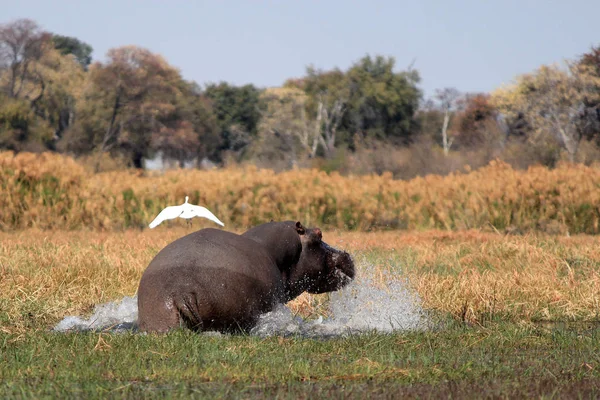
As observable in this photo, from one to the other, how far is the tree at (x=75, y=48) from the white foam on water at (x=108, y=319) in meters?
81.0

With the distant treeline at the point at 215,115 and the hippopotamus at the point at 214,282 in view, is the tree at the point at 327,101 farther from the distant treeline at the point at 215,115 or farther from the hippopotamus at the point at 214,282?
the hippopotamus at the point at 214,282

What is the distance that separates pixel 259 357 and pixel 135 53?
60116 millimetres

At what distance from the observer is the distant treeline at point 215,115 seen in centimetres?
5659

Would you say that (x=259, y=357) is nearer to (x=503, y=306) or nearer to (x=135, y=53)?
(x=503, y=306)

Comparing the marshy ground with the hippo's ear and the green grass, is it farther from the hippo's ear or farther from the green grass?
the hippo's ear

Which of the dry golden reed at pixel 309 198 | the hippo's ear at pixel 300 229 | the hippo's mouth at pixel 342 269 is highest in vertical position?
the hippo's ear at pixel 300 229

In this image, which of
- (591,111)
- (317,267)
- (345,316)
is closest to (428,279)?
(345,316)

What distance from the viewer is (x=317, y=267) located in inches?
329

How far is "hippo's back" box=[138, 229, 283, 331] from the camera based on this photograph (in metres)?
6.97

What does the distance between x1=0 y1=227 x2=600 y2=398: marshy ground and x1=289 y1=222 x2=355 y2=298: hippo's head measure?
0.47 m

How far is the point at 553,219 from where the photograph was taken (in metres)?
18.8

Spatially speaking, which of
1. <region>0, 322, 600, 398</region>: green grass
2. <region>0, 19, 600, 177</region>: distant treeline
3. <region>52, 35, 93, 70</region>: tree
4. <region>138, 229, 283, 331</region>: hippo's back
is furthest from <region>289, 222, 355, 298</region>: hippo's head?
<region>52, 35, 93, 70</region>: tree

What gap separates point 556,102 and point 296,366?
49061mm

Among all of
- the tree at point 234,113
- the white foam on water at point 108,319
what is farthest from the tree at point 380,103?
the white foam on water at point 108,319
